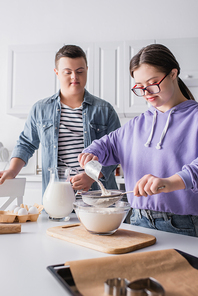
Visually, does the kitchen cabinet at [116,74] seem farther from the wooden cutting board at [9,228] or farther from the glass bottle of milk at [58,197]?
the wooden cutting board at [9,228]

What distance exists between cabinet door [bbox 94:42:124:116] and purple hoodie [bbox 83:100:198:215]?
61.7 inches

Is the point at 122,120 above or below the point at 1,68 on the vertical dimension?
below

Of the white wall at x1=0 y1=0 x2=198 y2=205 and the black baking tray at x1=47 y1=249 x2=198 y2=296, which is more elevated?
the white wall at x1=0 y1=0 x2=198 y2=205

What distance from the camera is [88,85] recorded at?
2.80 meters

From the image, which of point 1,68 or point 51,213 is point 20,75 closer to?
point 1,68

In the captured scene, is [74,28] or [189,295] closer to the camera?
[189,295]

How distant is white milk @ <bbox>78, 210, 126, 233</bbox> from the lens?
81 cm

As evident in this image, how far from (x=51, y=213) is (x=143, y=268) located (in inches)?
22.3

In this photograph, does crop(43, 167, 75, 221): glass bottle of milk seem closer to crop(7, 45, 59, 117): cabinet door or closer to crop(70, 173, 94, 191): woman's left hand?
crop(70, 173, 94, 191): woman's left hand

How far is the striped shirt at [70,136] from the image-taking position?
151cm

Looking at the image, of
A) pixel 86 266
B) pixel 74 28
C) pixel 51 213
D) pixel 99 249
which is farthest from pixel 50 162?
pixel 74 28

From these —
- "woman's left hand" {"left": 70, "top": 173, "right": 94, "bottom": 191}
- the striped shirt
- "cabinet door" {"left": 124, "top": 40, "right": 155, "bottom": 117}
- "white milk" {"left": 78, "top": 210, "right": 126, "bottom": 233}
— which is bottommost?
"white milk" {"left": 78, "top": 210, "right": 126, "bottom": 233}

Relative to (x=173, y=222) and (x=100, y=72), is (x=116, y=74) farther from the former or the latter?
(x=173, y=222)

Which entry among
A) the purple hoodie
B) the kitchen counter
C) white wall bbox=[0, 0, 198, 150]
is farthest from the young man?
white wall bbox=[0, 0, 198, 150]
